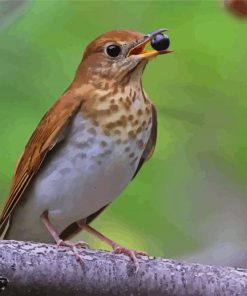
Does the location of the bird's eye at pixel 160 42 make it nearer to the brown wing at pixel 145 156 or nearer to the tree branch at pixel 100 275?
the brown wing at pixel 145 156

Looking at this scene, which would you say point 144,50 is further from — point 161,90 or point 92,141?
point 161,90

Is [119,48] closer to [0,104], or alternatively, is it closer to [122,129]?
[122,129]

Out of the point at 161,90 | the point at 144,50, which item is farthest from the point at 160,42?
the point at 161,90

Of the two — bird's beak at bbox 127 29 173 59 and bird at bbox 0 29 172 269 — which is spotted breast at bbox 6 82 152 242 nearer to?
bird at bbox 0 29 172 269

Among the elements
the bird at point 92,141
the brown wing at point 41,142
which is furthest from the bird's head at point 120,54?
the brown wing at point 41,142

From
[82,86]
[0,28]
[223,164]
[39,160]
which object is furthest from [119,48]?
[223,164]

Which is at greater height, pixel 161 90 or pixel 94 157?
pixel 94 157
